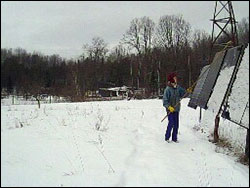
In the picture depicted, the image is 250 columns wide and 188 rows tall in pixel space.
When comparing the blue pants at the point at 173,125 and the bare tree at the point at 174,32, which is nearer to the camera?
the blue pants at the point at 173,125

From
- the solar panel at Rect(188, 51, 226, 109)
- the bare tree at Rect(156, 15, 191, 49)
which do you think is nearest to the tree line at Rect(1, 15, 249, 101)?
the bare tree at Rect(156, 15, 191, 49)

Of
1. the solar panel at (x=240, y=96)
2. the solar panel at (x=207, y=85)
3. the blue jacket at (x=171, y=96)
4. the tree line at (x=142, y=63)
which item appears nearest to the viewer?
the solar panel at (x=240, y=96)

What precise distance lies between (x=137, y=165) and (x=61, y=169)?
4.65 ft

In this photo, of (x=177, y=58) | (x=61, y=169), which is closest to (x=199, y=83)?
(x=61, y=169)

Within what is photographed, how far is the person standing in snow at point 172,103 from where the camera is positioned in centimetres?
681

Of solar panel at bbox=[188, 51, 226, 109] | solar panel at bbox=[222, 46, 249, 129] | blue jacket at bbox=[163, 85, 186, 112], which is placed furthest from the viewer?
solar panel at bbox=[188, 51, 226, 109]

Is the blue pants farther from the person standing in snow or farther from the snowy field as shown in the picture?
the snowy field

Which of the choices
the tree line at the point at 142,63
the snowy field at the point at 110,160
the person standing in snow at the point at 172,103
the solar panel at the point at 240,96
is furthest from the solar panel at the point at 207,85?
the tree line at the point at 142,63

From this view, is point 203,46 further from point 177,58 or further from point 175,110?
point 175,110

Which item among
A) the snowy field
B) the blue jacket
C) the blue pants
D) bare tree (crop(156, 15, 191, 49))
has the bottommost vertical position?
the snowy field

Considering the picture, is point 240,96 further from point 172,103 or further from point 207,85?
point 207,85

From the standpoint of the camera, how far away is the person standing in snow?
681 cm

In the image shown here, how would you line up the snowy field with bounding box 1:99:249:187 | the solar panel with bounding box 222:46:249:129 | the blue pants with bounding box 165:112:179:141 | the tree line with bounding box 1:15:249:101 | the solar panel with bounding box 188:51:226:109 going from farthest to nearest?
the tree line with bounding box 1:15:249:101 < the solar panel with bounding box 188:51:226:109 < the blue pants with bounding box 165:112:179:141 < the solar panel with bounding box 222:46:249:129 < the snowy field with bounding box 1:99:249:187

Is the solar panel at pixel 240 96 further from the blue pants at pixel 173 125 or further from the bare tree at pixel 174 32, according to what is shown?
the bare tree at pixel 174 32
